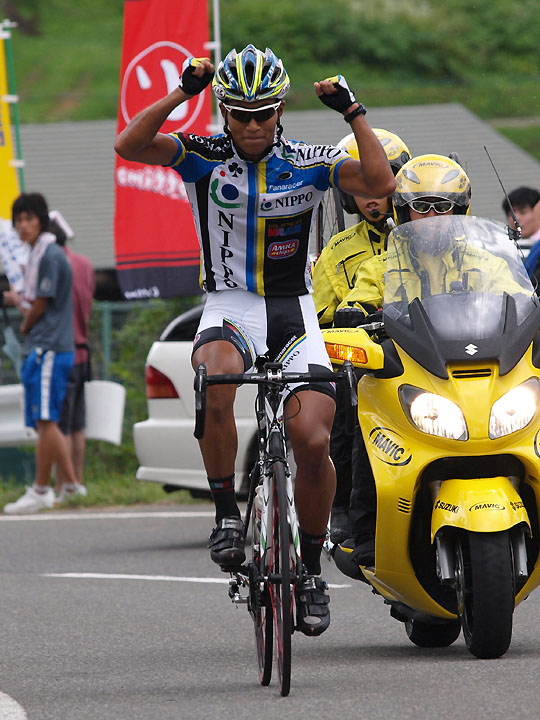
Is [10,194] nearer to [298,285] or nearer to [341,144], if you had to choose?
[341,144]

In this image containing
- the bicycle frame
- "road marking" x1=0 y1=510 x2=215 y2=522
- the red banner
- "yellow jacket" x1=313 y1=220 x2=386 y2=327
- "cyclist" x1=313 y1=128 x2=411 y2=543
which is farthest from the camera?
the red banner

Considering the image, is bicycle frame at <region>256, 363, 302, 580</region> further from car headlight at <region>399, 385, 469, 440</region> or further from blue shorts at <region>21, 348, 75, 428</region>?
blue shorts at <region>21, 348, 75, 428</region>

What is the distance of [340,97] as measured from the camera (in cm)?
599

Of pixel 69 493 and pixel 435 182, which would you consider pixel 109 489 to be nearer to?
pixel 69 493

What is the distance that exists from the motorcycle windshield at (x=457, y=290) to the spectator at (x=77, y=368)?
24.9 feet

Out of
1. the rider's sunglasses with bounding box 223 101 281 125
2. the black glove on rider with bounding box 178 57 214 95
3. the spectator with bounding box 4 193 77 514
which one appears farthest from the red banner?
the black glove on rider with bounding box 178 57 214 95

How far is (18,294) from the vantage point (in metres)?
14.1

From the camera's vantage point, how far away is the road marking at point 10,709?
5100mm

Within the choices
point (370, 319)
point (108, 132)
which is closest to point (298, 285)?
point (370, 319)

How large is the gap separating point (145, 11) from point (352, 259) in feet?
23.8

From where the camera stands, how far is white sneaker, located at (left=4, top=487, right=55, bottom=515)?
13.2 metres

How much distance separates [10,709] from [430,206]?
2688mm

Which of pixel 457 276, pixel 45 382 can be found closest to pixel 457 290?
pixel 457 276

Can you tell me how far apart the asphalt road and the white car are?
94 centimetres
